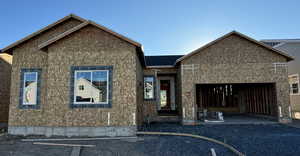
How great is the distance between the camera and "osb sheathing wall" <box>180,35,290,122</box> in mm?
9461

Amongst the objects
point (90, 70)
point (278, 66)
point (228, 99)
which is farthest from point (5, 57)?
→ point (228, 99)

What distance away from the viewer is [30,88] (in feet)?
25.8

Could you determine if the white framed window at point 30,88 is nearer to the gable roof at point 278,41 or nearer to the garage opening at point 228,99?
the garage opening at point 228,99

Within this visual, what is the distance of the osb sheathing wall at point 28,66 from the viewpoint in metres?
7.67

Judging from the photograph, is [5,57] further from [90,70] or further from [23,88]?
[90,70]

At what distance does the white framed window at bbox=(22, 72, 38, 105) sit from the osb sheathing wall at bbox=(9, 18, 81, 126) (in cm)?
33

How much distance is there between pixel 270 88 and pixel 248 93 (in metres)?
3.33

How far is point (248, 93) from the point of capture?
44.2ft

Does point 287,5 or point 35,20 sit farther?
point 35,20

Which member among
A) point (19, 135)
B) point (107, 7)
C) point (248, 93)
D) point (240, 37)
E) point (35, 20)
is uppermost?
point (107, 7)

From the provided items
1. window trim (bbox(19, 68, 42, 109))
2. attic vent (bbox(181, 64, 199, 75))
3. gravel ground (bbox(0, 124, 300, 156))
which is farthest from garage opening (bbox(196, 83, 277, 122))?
window trim (bbox(19, 68, 42, 109))

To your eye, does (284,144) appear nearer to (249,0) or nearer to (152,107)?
(152,107)

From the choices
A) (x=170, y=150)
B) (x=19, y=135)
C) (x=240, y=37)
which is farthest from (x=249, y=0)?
(x=19, y=135)

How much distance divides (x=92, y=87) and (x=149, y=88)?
5.22 meters
